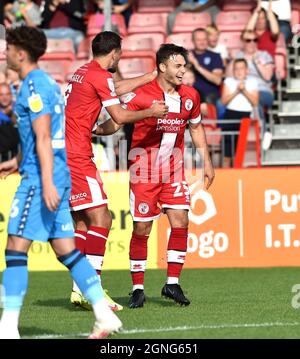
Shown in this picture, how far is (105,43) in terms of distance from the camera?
33.6 feet

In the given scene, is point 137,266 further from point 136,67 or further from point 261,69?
point 136,67

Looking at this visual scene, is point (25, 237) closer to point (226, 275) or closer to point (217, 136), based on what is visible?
point (226, 275)

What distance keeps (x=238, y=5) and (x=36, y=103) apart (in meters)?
12.8

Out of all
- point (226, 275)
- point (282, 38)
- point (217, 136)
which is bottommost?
point (226, 275)

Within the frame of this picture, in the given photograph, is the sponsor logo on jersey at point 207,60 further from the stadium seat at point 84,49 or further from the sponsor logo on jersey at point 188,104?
the sponsor logo on jersey at point 188,104

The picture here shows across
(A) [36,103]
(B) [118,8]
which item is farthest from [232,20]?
(A) [36,103]

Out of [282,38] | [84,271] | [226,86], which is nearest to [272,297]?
[84,271]

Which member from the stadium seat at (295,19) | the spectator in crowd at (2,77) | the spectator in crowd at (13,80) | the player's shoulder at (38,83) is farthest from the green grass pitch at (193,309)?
the stadium seat at (295,19)

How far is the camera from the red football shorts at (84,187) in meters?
10.3

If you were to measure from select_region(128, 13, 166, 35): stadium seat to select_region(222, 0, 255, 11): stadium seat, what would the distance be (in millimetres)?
1111

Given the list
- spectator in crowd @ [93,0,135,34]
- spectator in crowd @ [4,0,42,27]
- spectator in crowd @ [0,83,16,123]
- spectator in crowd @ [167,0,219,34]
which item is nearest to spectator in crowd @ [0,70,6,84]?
spectator in crowd @ [0,83,16,123]

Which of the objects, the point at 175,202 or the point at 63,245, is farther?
the point at 175,202

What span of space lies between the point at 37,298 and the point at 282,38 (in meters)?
8.38

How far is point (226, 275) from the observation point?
14492 mm
